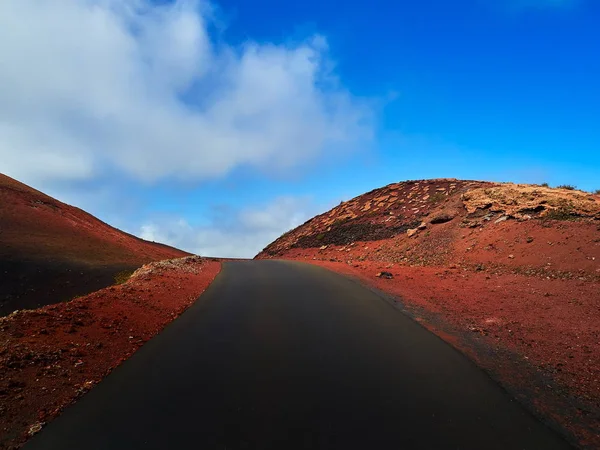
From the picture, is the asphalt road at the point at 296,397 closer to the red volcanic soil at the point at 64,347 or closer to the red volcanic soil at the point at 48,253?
the red volcanic soil at the point at 64,347

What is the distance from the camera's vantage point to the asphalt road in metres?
4.65

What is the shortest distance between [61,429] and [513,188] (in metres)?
28.3

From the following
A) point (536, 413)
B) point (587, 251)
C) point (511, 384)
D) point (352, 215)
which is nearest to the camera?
point (536, 413)

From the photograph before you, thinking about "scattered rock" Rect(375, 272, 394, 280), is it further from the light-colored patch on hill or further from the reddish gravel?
the light-colored patch on hill

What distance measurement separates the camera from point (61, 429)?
488cm

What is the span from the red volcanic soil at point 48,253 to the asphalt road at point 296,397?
22251 mm

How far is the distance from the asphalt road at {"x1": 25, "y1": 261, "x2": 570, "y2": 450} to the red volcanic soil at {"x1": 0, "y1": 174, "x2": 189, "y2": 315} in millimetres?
22251

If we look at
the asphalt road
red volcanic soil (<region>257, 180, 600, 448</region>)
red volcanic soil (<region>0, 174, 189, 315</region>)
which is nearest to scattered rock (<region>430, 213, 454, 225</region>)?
red volcanic soil (<region>257, 180, 600, 448</region>)

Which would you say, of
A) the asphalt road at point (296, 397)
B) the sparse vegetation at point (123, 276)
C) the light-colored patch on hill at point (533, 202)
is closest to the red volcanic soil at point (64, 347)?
the asphalt road at point (296, 397)

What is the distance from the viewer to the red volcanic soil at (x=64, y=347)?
5359mm

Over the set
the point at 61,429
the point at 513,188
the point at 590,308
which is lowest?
the point at 61,429

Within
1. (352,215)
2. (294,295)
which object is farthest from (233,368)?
(352,215)

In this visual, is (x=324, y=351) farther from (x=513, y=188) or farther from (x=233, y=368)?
(x=513, y=188)

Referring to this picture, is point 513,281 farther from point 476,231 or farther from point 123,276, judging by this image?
point 123,276
